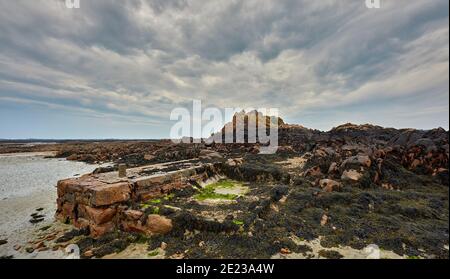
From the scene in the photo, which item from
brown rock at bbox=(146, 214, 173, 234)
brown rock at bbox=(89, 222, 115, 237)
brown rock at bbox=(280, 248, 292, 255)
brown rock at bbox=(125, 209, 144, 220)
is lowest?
brown rock at bbox=(89, 222, 115, 237)

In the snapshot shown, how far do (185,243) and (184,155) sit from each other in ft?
51.1

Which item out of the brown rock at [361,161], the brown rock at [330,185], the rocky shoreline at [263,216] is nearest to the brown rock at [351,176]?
the rocky shoreline at [263,216]

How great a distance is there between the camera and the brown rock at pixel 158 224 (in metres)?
7.61

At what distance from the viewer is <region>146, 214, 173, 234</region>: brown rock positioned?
25.0ft

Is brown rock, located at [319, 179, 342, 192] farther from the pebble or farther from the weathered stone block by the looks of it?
the pebble

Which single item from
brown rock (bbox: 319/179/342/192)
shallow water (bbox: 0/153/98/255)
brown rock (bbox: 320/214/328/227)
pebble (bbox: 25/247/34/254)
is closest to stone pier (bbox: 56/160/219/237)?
shallow water (bbox: 0/153/98/255)

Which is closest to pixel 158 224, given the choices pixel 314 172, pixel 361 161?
pixel 314 172

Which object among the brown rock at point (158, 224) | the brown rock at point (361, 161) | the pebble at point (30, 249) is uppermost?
the brown rock at point (361, 161)

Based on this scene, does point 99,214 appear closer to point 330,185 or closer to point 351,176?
A: point 330,185

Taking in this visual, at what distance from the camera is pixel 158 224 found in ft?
25.2

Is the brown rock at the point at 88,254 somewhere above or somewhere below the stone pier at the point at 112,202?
below

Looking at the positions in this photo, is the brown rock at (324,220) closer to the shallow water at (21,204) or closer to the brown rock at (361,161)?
the brown rock at (361,161)
